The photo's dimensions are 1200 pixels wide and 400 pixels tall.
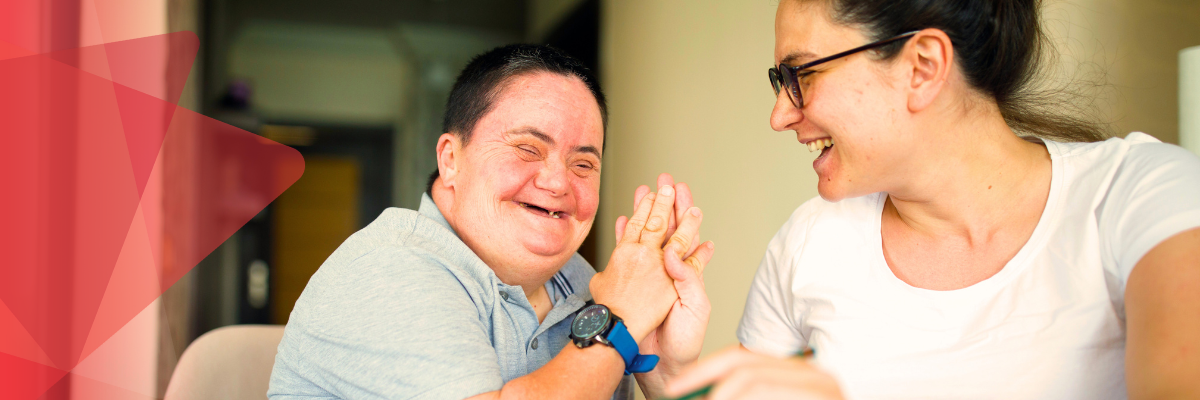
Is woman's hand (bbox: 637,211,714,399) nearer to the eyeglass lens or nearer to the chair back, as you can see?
the eyeglass lens

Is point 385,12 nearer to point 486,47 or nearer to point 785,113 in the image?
point 486,47

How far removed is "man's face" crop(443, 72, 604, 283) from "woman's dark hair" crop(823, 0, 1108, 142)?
542mm

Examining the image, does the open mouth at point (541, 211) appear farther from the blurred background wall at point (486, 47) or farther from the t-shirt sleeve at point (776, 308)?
the blurred background wall at point (486, 47)

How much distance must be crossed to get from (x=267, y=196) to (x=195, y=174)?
111 cm

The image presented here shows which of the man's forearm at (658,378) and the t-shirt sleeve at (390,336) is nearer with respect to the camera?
the t-shirt sleeve at (390,336)

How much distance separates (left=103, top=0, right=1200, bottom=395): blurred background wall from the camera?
150 centimetres

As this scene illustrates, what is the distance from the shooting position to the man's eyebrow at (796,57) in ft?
3.62

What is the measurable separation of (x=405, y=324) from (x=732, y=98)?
175 cm

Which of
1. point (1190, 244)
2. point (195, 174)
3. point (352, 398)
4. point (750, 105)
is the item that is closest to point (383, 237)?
point (352, 398)

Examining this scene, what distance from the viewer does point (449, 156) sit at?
1.37 metres

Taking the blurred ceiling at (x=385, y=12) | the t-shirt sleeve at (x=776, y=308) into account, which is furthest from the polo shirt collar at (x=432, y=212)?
the blurred ceiling at (x=385, y=12)

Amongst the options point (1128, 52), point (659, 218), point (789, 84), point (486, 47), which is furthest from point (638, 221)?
point (486, 47)
